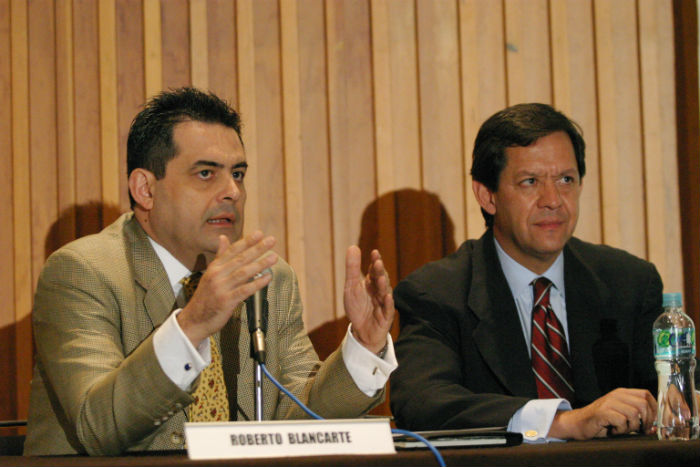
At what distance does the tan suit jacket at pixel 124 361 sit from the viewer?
71.4 inches

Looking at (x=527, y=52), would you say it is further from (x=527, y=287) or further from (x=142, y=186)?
(x=142, y=186)

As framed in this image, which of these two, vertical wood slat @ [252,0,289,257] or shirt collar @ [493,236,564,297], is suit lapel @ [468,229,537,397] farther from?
vertical wood slat @ [252,0,289,257]

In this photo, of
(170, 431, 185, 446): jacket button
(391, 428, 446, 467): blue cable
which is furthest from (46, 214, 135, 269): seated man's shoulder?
(391, 428, 446, 467): blue cable

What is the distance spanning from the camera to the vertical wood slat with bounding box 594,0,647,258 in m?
3.34

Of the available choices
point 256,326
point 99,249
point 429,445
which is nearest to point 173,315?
point 256,326

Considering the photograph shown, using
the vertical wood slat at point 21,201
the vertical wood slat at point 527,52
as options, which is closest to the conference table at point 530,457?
the vertical wood slat at point 21,201

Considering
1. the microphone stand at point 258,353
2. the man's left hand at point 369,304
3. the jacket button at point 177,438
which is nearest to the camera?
the microphone stand at point 258,353

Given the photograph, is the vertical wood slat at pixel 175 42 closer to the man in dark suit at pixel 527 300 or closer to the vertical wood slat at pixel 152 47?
the vertical wood slat at pixel 152 47

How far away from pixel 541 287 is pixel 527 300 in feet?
0.20

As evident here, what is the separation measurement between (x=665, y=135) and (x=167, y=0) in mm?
1988

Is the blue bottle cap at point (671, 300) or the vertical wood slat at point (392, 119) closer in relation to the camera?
the blue bottle cap at point (671, 300)

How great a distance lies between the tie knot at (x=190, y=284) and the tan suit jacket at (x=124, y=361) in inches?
2.7

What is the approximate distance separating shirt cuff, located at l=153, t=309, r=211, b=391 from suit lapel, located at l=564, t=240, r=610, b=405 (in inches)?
47.4

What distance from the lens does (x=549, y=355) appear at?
254 cm
